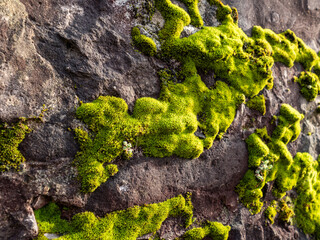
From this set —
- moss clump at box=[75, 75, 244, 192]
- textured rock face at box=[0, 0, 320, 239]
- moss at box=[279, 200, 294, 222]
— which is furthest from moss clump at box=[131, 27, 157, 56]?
moss at box=[279, 200, 294, 222]

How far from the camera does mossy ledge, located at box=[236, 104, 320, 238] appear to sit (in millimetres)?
5820

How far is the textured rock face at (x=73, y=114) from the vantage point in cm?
369

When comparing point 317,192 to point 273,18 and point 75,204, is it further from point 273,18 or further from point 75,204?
point 75,204

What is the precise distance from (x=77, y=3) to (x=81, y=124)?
2.25m

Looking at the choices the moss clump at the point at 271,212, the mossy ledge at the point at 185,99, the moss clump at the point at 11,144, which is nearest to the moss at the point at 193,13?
the mossy ledge at the point at 185,99

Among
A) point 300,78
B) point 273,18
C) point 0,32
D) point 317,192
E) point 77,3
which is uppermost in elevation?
point 273,18

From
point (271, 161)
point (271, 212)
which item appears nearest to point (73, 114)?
point (271, 161)

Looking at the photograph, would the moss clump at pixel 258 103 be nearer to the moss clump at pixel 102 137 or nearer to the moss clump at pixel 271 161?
the moss clump at pixel 271 161

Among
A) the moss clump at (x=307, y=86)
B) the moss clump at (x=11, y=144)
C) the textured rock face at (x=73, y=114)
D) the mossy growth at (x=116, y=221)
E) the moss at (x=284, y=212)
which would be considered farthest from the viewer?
the moss clump at (x=307, y=86)

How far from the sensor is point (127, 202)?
4355 mm

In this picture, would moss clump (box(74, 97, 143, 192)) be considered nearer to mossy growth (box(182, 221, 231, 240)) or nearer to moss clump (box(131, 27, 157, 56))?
moss clump (box(131, 27, 157, 56))

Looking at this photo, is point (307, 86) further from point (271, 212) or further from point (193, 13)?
point (193, 13)

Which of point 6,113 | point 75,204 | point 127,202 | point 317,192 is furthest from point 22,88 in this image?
point 317,192

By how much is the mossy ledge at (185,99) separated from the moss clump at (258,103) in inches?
1.0
